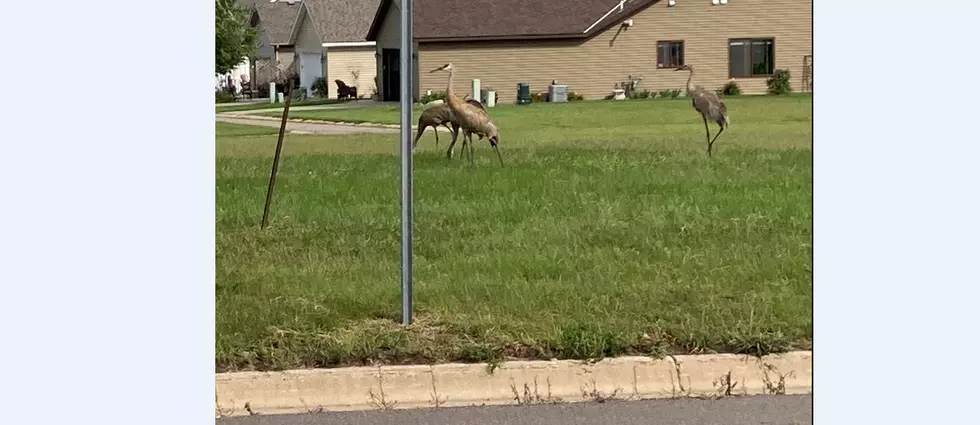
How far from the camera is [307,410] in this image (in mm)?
5168

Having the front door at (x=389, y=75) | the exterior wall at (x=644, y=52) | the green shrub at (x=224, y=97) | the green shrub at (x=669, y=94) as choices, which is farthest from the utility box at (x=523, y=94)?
the green shrub at (x=224, y=97)

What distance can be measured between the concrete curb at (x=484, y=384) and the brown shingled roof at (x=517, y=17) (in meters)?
8.55

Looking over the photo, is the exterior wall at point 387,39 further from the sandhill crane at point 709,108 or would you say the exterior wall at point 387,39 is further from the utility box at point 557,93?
the sandhill crane at point 709,108

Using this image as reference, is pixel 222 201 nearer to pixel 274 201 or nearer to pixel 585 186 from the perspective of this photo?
pixel 274 201

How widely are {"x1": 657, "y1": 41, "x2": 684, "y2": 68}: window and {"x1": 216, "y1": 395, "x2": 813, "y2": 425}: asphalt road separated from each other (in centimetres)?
930

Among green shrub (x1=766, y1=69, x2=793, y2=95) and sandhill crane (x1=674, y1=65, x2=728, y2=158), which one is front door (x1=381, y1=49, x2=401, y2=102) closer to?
sandhill crane (x1=674, y1=65, x2=728, y2=158)

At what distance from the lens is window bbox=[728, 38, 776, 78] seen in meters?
13.8

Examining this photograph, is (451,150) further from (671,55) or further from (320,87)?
(671,55)

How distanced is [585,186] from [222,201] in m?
2.69

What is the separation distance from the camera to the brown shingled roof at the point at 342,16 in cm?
1225

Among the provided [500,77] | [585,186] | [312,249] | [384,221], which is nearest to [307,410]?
[312,249]

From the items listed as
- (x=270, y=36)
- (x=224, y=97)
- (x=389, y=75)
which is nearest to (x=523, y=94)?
(x=389, y=75)

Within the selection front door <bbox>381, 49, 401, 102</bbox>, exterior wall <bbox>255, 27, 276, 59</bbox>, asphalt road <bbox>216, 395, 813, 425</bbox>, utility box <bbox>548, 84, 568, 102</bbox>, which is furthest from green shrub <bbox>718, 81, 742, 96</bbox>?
asphalt road <bbox>216, 395, 813, 425</bbox>

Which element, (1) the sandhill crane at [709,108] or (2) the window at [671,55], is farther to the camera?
(2) the window at [671,55]
